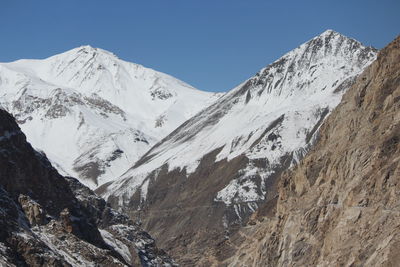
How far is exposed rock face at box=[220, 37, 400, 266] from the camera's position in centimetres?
10150

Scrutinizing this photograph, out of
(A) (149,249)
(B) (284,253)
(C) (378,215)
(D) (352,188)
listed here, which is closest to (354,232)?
(C) (378,215)

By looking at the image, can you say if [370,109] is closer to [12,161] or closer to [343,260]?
[343,260]

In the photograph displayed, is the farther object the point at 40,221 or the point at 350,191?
the point at 350,191

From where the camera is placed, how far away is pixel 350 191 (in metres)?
115

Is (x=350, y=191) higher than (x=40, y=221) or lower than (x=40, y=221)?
higher

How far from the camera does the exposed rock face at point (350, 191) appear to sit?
102 meters

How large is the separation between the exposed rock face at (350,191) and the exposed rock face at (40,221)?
19.4 metres

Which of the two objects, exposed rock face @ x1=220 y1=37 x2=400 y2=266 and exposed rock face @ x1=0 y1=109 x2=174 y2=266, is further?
exposed rock face @ x1=220 y1=37 x2=400 y2=266

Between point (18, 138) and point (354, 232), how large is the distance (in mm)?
36196

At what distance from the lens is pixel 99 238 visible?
322 feet

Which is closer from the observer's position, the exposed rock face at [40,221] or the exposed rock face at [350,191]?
the exposed rock face at [40,221]

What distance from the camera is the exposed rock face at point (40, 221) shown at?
229 feet

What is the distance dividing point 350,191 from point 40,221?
149 ft

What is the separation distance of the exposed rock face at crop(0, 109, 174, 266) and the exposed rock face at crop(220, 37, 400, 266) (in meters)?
19.4
